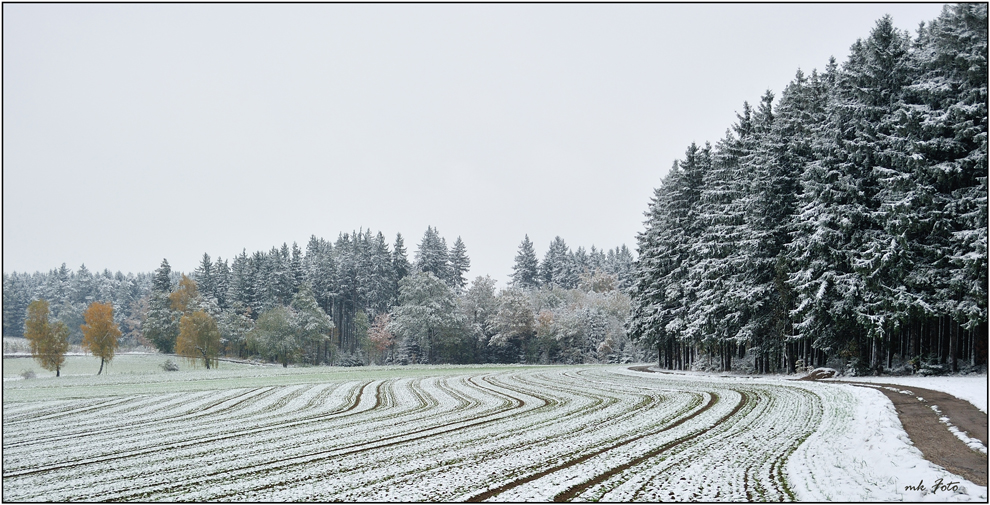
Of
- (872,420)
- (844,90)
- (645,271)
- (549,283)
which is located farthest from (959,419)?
(549,283)

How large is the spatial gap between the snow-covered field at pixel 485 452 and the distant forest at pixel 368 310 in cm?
5551

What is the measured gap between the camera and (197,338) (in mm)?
65250

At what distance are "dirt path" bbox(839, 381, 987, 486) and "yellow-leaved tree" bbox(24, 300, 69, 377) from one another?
61937 mm

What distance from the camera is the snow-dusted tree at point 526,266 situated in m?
109

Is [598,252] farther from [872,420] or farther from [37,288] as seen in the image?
[872,420]

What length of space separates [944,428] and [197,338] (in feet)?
227

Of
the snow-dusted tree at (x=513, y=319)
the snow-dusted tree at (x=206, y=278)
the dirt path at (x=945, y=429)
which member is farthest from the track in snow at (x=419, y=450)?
the snow-dusted tree at (x=206, y=278)

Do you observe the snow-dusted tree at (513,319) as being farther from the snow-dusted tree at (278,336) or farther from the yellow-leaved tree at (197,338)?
the yellow-leaved tree at (197,338)

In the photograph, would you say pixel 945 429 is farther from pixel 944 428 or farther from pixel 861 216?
pixel 861 216

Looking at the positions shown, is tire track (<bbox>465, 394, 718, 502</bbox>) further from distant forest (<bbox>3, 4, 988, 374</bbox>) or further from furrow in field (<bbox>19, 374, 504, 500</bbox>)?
distant forest (<bbox>3, 4, 988, 374</bbox>)

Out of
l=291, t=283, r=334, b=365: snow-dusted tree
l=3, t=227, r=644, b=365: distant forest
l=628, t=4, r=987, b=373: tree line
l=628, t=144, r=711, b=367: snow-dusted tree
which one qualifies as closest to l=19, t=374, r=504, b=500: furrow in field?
l=628, t=4, r=987, b=373: tree line

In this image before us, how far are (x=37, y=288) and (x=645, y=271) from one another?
110342 millimetres

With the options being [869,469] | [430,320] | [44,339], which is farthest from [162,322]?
[869,469]

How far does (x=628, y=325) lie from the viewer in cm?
4894
